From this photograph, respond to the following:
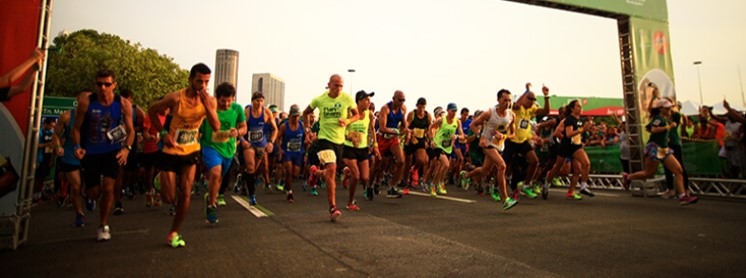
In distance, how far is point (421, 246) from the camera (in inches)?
160

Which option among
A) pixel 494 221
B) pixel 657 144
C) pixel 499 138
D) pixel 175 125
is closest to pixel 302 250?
pixel 175 125

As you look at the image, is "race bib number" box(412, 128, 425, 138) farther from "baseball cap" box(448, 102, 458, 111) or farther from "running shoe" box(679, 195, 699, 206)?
"running shoe" box(679, 195, 699, 206)

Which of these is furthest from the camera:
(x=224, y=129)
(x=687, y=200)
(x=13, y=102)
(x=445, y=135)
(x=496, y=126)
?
(x=445, y=135)

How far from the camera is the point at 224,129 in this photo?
20.6ft

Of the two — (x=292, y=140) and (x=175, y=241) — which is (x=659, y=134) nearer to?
(x=292, y=140)

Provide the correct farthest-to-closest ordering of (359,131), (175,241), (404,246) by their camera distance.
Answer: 1. (359,131)
2. (175,241)
3. (404,246)

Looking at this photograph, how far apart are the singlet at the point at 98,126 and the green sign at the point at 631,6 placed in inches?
476

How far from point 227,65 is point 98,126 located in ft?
579

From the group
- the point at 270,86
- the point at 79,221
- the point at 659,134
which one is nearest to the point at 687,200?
the point at 659,134

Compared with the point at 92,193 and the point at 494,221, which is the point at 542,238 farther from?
the point at 92,193

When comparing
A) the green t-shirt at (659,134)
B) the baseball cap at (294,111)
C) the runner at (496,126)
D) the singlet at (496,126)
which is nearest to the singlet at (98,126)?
the runner at (496,126)

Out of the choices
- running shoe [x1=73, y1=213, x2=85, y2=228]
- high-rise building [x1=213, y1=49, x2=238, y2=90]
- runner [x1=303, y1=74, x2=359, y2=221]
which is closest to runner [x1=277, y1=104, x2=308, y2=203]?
runner [x1=303, y1=74, x2=359, y2=221]

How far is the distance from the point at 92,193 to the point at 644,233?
20.8ft

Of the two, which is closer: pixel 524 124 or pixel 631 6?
pixel 524 124
